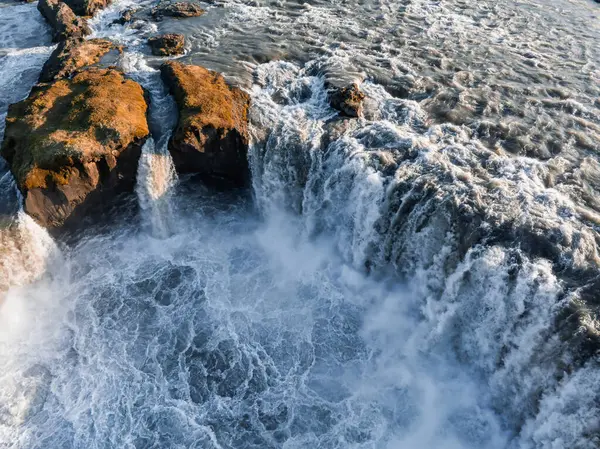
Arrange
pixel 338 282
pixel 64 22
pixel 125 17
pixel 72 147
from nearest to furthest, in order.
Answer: pixel 72 147 < pixel 338 282 < pixel 64 22 < pixel 125 17

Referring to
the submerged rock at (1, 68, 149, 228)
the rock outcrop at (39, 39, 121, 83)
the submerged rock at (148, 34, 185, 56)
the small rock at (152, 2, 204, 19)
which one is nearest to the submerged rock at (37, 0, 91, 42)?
the rock outcrop at (39, 39, 121, 83)

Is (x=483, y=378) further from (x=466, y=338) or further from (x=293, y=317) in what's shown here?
(x=293, y=317)

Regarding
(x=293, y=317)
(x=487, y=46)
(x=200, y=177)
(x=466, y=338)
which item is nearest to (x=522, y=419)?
(x=466, y=338)

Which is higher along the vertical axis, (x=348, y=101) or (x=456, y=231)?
(x=348, y=101)

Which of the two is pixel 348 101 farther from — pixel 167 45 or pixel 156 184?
pixel 167 45

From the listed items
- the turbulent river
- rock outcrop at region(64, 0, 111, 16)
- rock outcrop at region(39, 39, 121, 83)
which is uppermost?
rock outcrop at region(64, 0, 111, 16)

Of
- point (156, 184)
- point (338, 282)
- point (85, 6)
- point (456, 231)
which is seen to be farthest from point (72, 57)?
point (456, 231)

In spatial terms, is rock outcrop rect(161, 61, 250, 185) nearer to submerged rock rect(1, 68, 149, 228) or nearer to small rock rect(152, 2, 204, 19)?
submerged rock rect(1, 68, 149, 228)
